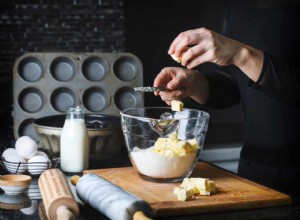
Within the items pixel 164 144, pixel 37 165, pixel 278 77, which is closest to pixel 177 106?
pixel 164 144

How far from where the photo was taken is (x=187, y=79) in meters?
1.86

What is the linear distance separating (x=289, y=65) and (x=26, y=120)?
46.4 inches

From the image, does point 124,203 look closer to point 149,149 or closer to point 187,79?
point 149,149

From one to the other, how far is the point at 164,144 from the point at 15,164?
457 mm

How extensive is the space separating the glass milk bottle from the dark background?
0.74 meters

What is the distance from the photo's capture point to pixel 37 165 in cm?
166

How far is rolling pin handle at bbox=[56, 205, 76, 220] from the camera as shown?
45.8 inches

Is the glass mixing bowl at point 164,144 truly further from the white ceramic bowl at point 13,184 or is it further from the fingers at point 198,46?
the white ceramic bowl at point 13,184

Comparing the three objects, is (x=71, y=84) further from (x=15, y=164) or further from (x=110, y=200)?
(x=110, y=200)

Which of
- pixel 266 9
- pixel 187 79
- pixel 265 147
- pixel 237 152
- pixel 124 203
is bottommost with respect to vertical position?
pixel 237 152

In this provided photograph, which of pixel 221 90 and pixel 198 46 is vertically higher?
pixel 198 46

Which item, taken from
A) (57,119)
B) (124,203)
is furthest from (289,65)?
(57,119)

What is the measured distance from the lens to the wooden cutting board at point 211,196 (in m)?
1.31

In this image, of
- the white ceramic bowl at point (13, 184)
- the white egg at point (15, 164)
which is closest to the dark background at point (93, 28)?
the white egg at point (15, 164)
